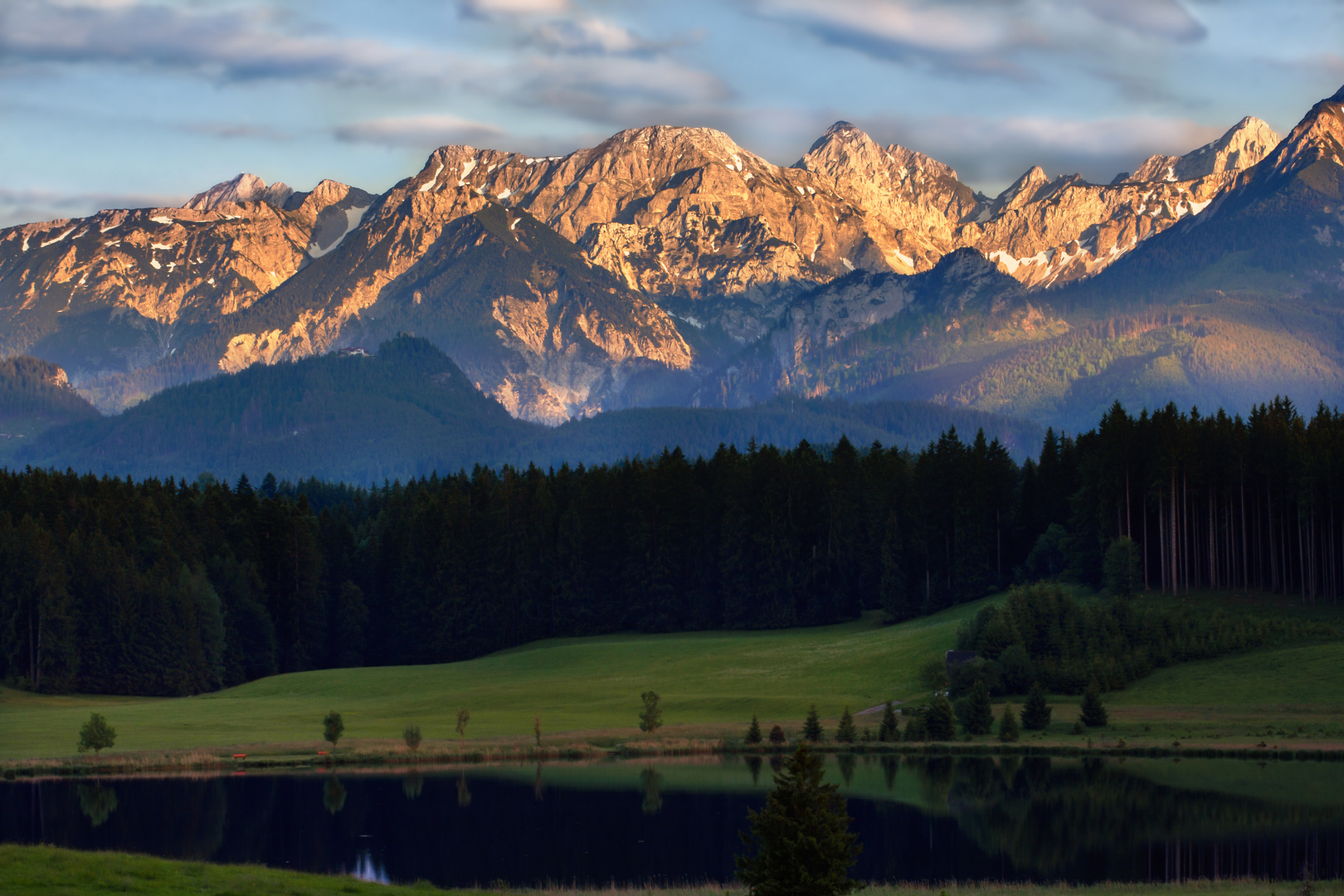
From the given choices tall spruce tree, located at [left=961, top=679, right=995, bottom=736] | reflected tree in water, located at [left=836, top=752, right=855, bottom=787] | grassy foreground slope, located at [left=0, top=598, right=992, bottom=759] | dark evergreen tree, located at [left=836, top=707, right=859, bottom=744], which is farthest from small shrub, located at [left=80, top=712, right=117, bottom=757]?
tall spruce tree, located at [left=961, top=679, right=995, bottom=736]

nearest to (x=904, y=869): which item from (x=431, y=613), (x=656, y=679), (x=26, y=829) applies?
(x=26, y=829)

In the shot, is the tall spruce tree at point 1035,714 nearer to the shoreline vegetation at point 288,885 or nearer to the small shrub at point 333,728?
the shoreline vegetation at point 288,885

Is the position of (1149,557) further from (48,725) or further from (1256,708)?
(48,725)

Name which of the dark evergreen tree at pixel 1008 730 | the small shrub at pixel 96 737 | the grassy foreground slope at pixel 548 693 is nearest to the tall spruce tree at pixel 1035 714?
the dark evergreen tree at pixel 1008 730

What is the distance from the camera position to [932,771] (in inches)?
2739

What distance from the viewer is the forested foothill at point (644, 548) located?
4382 inches

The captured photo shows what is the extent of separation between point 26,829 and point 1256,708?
61637mm

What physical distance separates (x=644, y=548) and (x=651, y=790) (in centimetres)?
7852

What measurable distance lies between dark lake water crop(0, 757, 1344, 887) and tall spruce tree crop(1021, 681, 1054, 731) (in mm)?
8479

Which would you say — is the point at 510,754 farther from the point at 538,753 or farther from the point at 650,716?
the point at 650,716

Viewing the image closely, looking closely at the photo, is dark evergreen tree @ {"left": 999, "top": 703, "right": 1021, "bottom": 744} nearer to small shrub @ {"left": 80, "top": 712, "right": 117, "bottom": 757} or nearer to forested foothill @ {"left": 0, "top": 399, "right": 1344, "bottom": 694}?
forested foothill @ {"left": 0, "top": 399, "right": 1344, "bottom": 694}

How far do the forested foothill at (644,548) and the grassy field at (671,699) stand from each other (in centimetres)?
692

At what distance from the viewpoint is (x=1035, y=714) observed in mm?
80188

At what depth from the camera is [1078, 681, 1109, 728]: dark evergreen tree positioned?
79.4m
